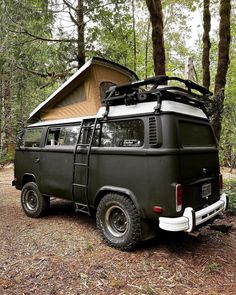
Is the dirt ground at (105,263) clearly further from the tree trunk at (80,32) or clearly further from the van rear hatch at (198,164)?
the tree trunk at (80,32)

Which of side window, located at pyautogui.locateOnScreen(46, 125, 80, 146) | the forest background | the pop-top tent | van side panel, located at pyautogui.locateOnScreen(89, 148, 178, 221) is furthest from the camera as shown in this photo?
the forest background

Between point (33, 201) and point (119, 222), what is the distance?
2656mm

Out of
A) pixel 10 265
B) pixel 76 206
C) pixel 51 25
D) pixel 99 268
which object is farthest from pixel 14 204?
pixel 51 25

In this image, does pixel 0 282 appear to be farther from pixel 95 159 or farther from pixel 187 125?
pixel 187 125

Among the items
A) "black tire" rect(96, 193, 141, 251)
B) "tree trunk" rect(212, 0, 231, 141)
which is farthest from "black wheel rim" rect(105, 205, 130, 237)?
"tree trunk" rect(212, 0, 231, 141)

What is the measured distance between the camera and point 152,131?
12.8ft

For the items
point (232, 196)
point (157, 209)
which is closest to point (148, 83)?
point (157, 209)

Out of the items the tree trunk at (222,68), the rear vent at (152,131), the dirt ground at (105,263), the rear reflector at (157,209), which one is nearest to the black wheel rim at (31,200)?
the dirt ground at (105,263)

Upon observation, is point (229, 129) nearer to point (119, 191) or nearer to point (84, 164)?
point (84, 164)

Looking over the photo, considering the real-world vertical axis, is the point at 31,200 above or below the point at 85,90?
below

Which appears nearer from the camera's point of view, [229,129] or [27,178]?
[27,178]

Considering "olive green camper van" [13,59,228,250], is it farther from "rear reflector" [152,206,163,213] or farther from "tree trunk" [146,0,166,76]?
"tree trunk" [146,0,166,76]

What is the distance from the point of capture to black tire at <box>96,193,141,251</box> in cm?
401

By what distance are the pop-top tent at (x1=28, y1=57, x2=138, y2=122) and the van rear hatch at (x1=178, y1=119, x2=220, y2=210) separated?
1.99m
